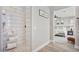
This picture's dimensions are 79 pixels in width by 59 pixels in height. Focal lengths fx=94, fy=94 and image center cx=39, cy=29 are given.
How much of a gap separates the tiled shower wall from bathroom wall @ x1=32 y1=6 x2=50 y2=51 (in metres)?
0.15

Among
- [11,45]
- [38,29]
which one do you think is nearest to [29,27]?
[38,29]

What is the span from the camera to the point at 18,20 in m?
1.42

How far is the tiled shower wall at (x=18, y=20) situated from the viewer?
141 cm

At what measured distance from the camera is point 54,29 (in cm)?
145

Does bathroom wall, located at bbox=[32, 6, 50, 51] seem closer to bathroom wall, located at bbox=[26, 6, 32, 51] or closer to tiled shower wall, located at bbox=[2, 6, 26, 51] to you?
bathroom wall, located at bbox=[26, 6, 32, 51]

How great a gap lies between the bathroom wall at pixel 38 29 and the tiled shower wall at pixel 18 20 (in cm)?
15

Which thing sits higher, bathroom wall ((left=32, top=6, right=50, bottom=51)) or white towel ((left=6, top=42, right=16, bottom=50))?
bathroom wall ((left=32, top=6, right=50, bottom=51))

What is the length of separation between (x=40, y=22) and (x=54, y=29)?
0.79ft

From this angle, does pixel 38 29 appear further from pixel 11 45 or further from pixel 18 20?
pixel 11 45

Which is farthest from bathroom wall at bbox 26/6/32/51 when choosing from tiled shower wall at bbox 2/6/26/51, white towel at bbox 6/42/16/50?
white towel at bbox 6/42/16/50

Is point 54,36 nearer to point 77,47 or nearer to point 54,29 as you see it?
point 54,29

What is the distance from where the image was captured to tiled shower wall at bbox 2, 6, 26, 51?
1407 millimetres

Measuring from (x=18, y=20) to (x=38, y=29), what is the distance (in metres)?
0.33
